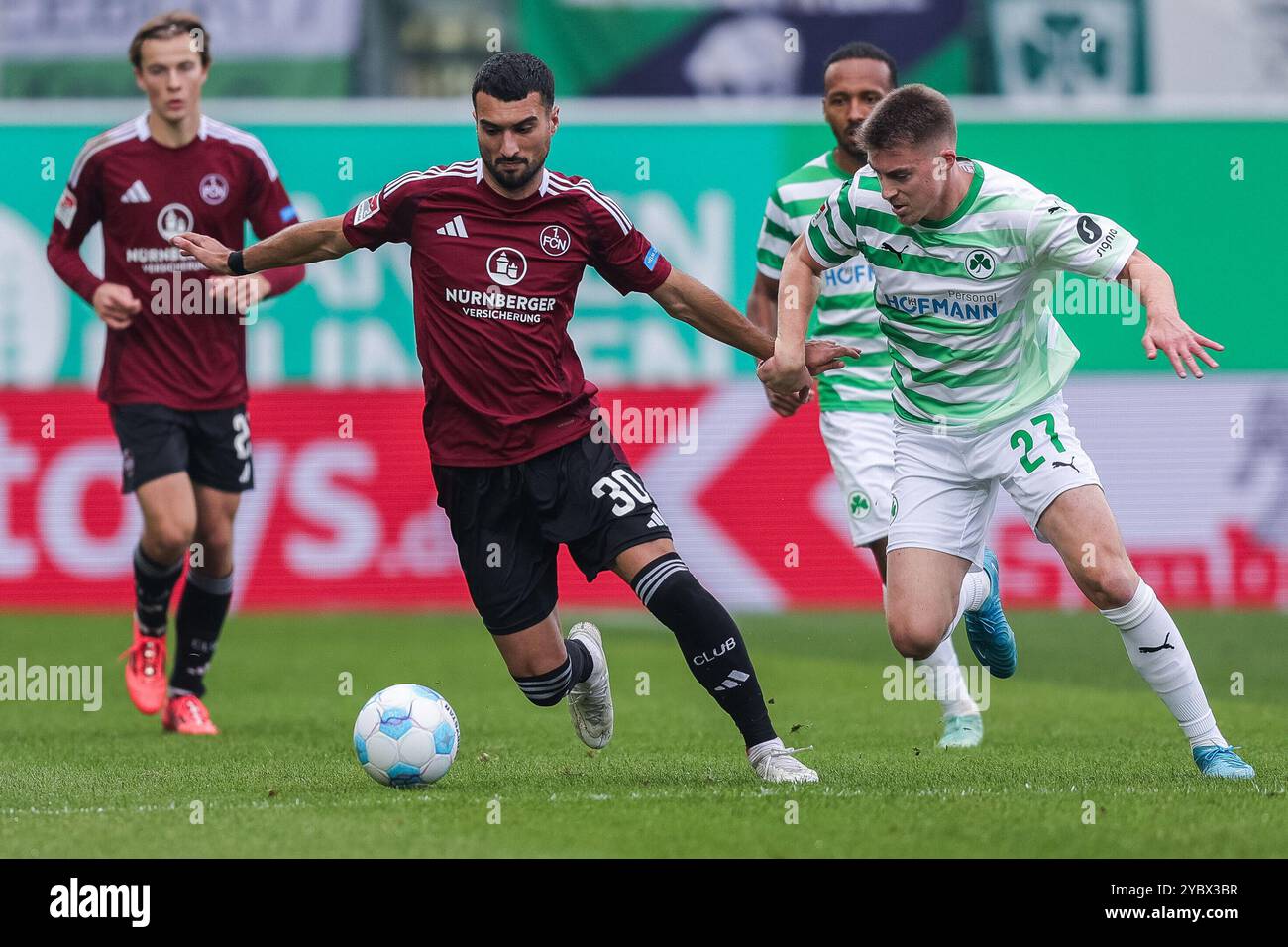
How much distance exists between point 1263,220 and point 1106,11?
3026 mm

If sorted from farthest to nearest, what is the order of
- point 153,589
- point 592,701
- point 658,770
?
point 153,589 → point 592,701 → point 658,770

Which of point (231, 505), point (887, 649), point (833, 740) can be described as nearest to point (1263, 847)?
point (833, 740)

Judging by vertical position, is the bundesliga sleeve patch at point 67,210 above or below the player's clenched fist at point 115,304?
above

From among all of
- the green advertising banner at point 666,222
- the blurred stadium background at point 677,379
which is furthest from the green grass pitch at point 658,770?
the green advertising banner at point 666,222

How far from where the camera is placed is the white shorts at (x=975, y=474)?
6461mm

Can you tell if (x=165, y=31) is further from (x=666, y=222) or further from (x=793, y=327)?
(x=666, y=222)

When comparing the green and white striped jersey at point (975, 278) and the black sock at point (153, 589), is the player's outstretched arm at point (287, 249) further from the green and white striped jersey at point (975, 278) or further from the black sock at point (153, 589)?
the black sock at point (153, 589)

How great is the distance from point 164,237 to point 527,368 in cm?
269

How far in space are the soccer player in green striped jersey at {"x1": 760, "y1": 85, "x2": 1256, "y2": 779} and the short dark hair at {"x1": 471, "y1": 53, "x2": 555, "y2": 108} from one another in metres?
1.08

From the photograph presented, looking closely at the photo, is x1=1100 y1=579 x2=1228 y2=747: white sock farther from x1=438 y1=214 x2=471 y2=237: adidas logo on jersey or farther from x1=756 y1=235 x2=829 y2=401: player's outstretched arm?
x1=438 y1=214 x2=471 y2=237: adidas logo on jersey

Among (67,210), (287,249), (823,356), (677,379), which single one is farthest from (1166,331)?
(677,379)

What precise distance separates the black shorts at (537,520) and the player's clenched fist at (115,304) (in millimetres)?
2218

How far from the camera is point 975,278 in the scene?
255 inches

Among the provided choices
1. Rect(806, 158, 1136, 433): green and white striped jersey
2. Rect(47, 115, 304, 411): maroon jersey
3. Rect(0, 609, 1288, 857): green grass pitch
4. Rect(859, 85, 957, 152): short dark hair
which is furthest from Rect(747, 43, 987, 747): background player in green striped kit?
Rect(47, 115, 304, 411): maroon jersey
